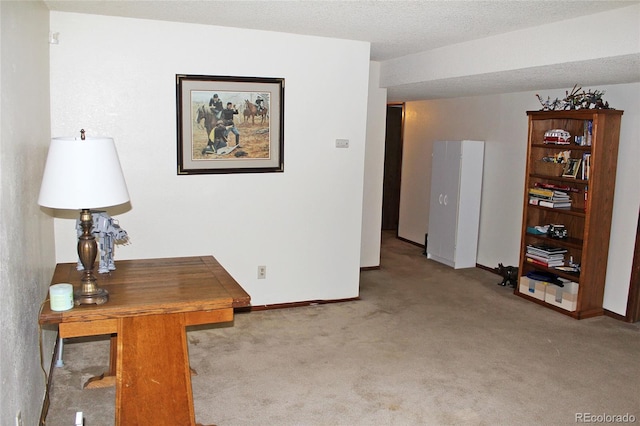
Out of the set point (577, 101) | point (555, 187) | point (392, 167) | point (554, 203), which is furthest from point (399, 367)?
point (392, 167)

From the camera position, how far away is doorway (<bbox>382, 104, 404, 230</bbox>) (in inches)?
324

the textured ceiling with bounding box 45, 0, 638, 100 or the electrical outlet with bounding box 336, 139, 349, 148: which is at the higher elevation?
the textured ceiling with bounding box 45, 0, 638, 100

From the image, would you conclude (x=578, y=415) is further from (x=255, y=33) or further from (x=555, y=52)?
(x=255, y=33)

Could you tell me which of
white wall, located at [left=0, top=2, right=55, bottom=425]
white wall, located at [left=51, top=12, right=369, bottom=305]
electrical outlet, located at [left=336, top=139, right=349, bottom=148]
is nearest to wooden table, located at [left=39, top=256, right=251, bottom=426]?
white wall, located at [left=0, top=2, right=55, bottom=425]

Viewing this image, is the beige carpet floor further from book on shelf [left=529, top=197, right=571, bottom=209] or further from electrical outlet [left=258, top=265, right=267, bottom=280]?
book on shelf [left=529, top=197, right=571, bottom=209]

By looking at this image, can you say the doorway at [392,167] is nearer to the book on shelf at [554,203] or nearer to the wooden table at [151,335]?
the book on shelf at [554,203]

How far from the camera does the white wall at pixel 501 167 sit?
15.8 feet

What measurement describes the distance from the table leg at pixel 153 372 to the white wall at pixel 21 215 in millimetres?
414

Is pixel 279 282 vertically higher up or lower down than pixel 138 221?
lower down

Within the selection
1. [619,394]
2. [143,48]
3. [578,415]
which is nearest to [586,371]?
[619,394]

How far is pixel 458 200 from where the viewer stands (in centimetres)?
638

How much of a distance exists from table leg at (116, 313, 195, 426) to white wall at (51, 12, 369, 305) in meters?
1.86

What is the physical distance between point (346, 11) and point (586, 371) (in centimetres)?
292

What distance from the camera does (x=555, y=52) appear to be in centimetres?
382
